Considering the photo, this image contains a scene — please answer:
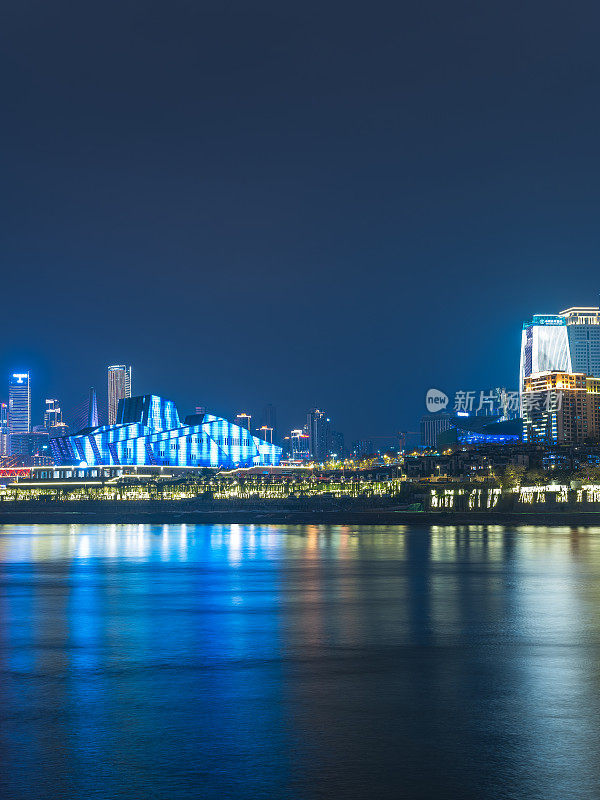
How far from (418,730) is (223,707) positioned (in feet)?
7.55

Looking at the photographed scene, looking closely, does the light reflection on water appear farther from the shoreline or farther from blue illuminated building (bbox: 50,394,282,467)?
blue illuminated building (bbox: 50,394,282,467)

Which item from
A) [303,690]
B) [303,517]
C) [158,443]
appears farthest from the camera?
[158,443]

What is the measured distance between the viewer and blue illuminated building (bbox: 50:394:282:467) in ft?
564

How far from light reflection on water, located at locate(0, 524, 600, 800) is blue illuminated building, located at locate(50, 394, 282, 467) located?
145147 millimetres

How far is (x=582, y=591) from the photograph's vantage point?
2475cm

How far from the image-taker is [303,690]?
12.0 metres

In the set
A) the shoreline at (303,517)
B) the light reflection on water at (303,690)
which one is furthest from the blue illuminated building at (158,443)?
the light reflection on water at (303,690)

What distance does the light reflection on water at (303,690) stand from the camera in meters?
8.12

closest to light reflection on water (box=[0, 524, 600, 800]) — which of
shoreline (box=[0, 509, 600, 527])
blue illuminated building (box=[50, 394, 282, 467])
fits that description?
shoreline (box=[0, 509, 600, 527])

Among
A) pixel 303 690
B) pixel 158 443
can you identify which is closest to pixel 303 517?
pixel 158 443

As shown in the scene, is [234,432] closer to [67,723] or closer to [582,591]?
[582,591]

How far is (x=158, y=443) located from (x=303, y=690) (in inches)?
6408

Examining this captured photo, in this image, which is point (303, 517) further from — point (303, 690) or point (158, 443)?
point (303, 690)

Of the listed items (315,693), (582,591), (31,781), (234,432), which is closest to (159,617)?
(315,693)
